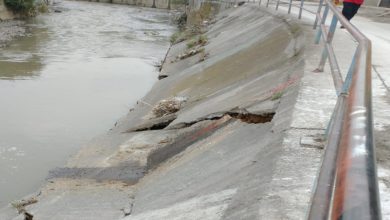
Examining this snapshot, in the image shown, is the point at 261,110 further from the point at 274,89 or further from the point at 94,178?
the point at 94,178

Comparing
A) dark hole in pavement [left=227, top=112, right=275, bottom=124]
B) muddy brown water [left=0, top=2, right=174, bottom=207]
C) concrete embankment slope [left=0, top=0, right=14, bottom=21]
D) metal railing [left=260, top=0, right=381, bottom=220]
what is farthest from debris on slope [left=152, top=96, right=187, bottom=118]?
concrete embankment slope [left=0, top=0, right=14, bottom=21]

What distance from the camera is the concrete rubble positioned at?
338cm

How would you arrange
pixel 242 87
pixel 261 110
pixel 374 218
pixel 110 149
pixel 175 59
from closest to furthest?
pixel 374 218 → pixel 261 110 → pixel 110 149 → pixel 242 87 → pixel 175 59

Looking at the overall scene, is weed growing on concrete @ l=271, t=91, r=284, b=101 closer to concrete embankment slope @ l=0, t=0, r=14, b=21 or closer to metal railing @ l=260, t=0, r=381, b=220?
metal railing @ l=260, t=0, r=381, b=220

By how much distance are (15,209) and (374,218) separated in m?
5.66

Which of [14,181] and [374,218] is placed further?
[14,181]

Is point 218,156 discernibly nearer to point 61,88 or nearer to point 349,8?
point 349,8

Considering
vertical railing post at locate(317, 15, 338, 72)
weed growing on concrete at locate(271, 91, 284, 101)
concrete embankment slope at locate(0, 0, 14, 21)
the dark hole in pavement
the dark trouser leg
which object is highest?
the dark trouser leg

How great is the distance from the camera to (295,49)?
8953 mm

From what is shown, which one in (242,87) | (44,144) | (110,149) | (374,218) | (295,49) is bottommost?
(44,144)

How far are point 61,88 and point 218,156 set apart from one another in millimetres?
10421

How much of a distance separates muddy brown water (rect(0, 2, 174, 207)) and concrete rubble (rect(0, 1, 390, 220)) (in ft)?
3.78

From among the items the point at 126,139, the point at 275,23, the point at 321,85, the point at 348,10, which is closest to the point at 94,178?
the point at 126,139

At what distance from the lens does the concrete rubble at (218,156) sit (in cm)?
338
